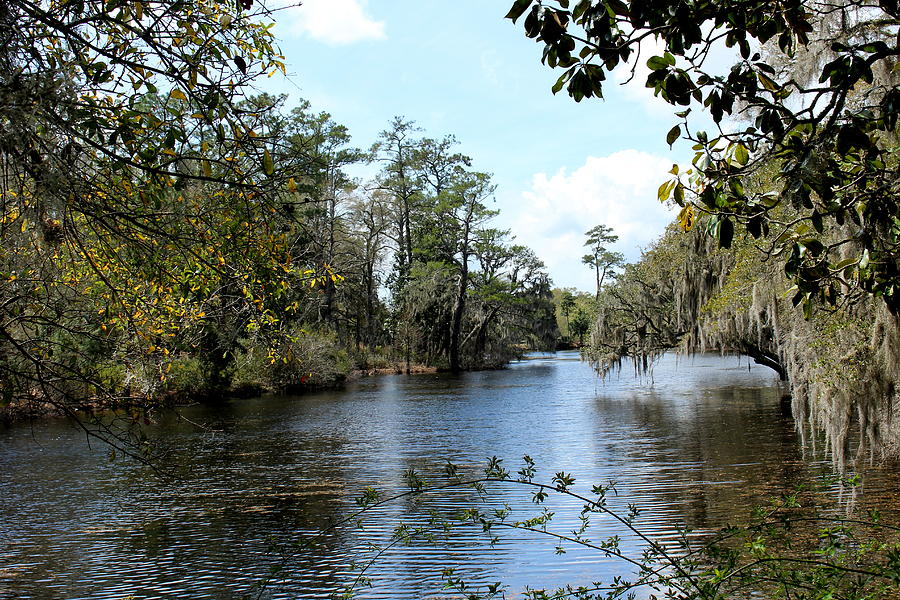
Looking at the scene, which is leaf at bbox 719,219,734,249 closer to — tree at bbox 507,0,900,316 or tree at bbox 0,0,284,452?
tree at bbox 507,0,900,316

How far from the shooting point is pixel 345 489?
10.5 meters

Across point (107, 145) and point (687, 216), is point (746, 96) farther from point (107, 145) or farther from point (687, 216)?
point (107, 145)

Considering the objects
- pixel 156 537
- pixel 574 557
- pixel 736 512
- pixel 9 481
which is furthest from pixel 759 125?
pixel 9 481

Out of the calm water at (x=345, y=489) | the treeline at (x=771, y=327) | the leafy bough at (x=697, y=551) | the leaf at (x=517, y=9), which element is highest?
the leaf at (x=517, y=9)

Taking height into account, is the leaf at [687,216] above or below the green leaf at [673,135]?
below

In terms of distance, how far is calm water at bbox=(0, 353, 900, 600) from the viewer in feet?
22.3

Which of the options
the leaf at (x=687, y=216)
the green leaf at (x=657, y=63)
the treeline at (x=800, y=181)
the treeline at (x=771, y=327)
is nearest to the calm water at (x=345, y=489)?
the treeline at (x=771, y=327)

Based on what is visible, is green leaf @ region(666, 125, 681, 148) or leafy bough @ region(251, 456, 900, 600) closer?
green leaf @ region(666, 125, 681, 148)

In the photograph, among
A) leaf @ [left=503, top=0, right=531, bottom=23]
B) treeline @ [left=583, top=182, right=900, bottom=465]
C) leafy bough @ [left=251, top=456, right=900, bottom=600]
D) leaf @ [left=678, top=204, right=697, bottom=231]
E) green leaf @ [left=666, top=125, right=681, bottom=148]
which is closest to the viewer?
leaf @ [left=503, top=0, right=531, bottom=23]

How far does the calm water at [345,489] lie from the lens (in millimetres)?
6785

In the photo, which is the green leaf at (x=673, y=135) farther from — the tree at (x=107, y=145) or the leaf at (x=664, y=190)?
the tree at (x=107, y=145)

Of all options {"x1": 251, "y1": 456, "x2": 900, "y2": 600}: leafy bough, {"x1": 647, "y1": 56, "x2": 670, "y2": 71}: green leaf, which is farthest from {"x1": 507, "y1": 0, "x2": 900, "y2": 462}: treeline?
{"x1": 251, "y1": 456, "x2": 900, "y2": 600}: leafy bough

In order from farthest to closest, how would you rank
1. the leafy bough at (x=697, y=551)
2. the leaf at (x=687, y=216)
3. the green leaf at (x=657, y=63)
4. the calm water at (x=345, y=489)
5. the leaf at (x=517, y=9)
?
the calm water at (x=345, y=489) < the leafy bough at (x=697, y=551) < the leaf at (x=687, y=216) < the green leaf at (x=657, y=63) < the leaf at (x=517, y=9)

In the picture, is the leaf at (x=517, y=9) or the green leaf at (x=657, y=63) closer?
the leaf at (x=517, y=9)
